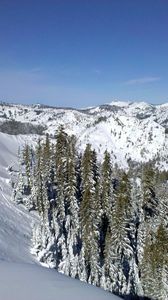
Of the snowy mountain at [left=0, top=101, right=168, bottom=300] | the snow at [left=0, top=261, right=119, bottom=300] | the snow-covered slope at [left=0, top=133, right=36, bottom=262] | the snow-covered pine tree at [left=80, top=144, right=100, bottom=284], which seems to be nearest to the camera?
the snow at [left=0, top=261, right=119, bottom=300]

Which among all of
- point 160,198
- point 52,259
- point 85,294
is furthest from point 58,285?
point 160,198

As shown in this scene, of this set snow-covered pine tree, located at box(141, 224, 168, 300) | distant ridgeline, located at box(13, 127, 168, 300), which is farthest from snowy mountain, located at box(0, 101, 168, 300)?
snow-covered pine tree, located at box(141, 224, 168, 300)

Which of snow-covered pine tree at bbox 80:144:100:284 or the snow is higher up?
the snow

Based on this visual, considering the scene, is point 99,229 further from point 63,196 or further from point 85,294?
point 85,294

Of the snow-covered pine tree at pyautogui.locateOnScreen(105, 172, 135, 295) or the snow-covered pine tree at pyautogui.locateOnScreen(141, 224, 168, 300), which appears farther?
the snow-covered pine tree at pyautogui.locateOnScreen(105, 172, 135, 295)

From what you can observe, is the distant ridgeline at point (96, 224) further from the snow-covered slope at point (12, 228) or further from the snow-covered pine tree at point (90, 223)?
the snow-covered slope at point (12, 228)

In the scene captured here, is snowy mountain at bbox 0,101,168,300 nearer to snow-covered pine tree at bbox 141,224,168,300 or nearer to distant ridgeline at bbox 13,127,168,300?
distant ridgeline at bbox 13,127,168,300

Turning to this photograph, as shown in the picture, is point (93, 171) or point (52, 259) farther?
point (93, 171)

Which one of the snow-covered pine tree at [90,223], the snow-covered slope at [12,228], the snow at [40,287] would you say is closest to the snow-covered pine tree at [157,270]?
the snow-covered pine tree at [90,223]

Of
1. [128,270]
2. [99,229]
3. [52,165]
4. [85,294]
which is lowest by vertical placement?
[128,270]
